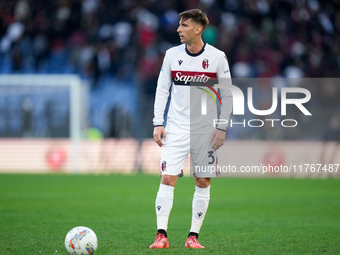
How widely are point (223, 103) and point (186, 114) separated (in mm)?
354

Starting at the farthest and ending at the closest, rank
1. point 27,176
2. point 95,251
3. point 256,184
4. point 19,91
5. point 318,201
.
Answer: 1. point 19,91
2. point 27,176
3. point 256,184
4. point 318,201
5. point 95,251

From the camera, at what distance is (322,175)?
54.7ft

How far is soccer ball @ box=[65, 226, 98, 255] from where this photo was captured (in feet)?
16.6

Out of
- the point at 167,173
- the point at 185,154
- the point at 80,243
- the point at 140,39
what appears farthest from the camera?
the point at 140,39

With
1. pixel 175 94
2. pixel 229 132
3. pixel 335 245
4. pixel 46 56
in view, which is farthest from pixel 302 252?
pixel 46 56

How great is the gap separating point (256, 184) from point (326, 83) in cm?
391

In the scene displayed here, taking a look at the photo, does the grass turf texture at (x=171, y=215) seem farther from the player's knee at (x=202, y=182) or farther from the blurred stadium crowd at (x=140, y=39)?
the blurred stadium crowd at (x=140, y=39)

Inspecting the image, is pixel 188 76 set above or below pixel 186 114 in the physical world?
above

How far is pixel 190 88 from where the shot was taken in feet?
18.9

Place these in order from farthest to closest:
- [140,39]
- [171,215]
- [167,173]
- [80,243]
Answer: [140,39] → [171,215] → [167,173] → [80,243]

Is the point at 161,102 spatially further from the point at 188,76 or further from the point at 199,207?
the point at 199,207

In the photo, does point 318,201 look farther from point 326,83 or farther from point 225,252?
point 326,83

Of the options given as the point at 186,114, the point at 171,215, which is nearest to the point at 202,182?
the point at 186,114

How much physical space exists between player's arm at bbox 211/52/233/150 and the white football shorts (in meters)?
0.09
